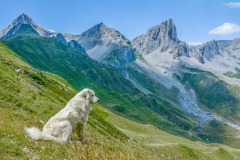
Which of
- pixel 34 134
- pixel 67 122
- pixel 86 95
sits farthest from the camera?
pixel 86 95

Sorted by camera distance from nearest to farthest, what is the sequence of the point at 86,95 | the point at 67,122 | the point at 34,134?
the point at 34,134, the point at 67,122, the point at 86,95

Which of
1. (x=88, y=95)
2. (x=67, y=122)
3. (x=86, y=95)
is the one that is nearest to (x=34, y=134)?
(x=67, y=122)

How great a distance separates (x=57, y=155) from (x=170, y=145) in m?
43.0

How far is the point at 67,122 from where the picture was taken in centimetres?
1371

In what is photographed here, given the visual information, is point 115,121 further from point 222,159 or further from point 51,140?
point 51,140

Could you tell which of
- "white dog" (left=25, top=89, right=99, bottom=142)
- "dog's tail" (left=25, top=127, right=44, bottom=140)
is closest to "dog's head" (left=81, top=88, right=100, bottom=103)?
"white dog" (left=25, top=89, right=99, bottom=142)

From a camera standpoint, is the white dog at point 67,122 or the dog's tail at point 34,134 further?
the white dog at point 67,122

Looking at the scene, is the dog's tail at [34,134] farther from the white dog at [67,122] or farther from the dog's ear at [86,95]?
the dog's ear at [86,95]

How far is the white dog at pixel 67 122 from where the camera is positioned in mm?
12580

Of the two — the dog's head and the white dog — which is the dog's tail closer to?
the white dog

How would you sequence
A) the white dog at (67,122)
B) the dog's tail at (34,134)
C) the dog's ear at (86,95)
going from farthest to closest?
1. the dog's ear at (86,95)
2. the white dog at (67,122)
3. the dog's tail at (34,134)

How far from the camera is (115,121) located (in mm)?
80312

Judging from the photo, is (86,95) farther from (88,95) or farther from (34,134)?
(34,134)

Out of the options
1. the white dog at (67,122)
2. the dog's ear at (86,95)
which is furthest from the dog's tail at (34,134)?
the dog's ear at (86,95)
